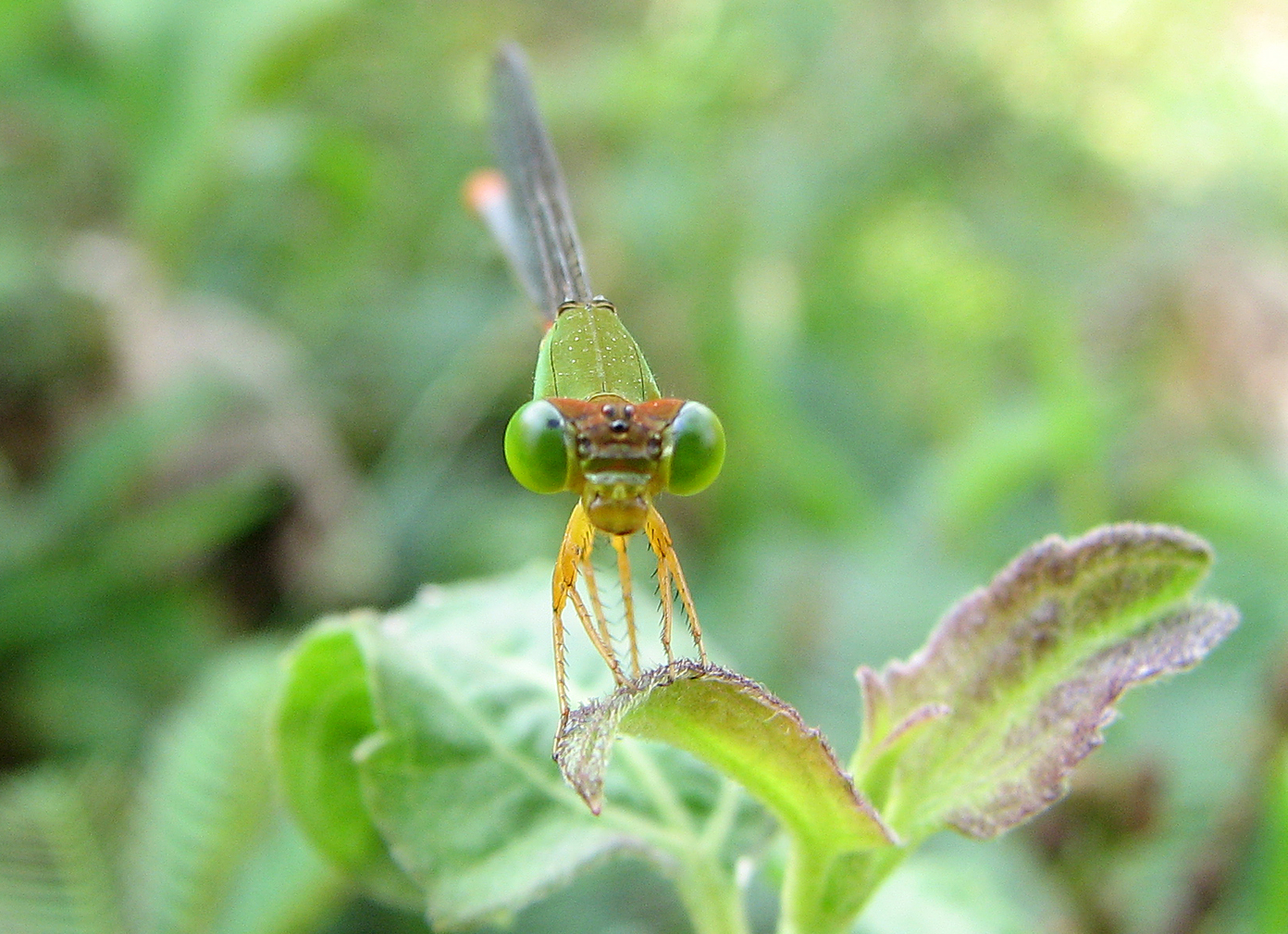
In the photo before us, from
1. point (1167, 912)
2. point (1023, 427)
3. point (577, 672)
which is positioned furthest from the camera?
→ point (1023, 427)

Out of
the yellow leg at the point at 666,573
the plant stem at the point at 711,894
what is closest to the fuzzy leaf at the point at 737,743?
the plant stem at the point at 711,894

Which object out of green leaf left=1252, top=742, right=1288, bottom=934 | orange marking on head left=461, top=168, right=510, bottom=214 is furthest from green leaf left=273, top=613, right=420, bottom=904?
orange marking on head left=461, top=168, right=510, bottom=214

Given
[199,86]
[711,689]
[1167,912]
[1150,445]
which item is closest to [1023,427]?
[1150,445]

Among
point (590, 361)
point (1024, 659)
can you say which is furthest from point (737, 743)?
point (590, 361)

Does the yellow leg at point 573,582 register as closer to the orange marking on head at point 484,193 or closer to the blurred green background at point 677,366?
the blurred green background at point 677,366

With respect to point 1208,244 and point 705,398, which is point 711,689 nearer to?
point 705,398

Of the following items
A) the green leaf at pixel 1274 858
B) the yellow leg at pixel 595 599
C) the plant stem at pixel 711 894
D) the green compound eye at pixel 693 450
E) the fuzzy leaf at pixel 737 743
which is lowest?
the green leaf at pixel 1274 858
